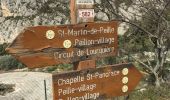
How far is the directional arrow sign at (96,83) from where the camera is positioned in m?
4.55

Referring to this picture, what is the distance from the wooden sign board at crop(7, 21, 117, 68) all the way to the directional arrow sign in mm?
199

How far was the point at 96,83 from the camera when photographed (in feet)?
16.1

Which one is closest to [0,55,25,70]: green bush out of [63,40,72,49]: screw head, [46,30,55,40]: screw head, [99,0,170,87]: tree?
[99,0,170,87]: tree

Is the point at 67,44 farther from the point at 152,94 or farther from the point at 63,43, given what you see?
the point at 152,94

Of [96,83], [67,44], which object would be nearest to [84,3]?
[67,44]

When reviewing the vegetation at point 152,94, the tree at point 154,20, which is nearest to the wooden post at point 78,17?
the vegetation at point 152,94

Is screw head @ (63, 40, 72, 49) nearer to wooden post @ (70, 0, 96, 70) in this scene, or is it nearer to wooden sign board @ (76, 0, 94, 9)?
wooden post @ (70, 0, 96, 70)

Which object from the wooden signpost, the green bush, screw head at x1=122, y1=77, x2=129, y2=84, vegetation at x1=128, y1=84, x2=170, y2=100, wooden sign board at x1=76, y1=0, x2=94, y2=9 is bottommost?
the green bush

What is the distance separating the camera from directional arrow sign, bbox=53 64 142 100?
4.55 metres

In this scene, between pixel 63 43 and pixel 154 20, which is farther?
pixel 154 20

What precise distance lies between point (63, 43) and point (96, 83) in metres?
0.75

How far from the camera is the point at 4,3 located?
4047cm

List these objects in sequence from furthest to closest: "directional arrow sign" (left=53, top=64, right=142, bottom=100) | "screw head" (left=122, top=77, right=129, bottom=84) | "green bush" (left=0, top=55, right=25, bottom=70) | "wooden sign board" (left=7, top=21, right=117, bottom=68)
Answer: "green bush" (left=0, top=55, right=25, bottom=70)
"screw head" (left=122, top=77, right=129, bottom=84)
"directional arrow sign" (left=53, top=64, right=142, bottom=100)
"wooden sign board" (left=7, top=21, right=117, bottom=68)

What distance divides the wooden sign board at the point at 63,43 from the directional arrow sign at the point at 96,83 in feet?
0.65
